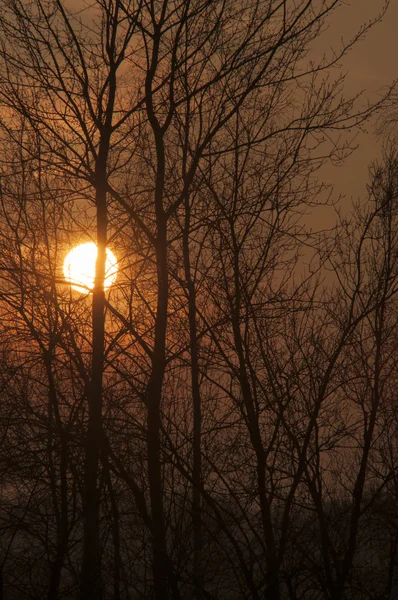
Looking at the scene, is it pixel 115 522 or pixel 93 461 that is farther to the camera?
pixel 115 522

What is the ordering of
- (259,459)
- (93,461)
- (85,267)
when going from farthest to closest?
(85,267) → (259,459) → (93,461)

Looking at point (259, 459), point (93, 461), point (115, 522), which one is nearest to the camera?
point (93, 461)

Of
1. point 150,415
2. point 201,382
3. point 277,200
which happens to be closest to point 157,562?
point 150,415

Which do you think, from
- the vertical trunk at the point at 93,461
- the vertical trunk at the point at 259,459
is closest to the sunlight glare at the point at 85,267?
the vertical trunk at the point at 93,461

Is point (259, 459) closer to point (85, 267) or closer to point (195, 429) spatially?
point (195, 429)

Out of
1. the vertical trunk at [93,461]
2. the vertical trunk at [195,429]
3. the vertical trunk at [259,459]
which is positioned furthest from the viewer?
the vertical trunk at [195,429]

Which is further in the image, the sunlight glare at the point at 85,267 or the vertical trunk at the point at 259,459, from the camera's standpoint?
the sunlight glare at the point at 85,267

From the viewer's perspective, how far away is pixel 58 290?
8.80 meters

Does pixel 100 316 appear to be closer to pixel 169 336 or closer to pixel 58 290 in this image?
pixel 58 290

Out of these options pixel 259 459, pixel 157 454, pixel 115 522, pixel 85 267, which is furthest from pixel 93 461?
pixel 115 522

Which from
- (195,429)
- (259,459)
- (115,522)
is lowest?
(259,459)

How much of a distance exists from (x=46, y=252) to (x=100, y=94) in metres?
3.13

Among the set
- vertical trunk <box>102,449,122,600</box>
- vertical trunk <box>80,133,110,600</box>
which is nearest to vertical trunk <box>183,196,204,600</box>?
vertical trunk <box>102,449,122,600</box>

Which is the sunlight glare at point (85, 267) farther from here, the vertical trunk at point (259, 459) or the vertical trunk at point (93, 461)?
the vertical trunk at point (259, 459)
